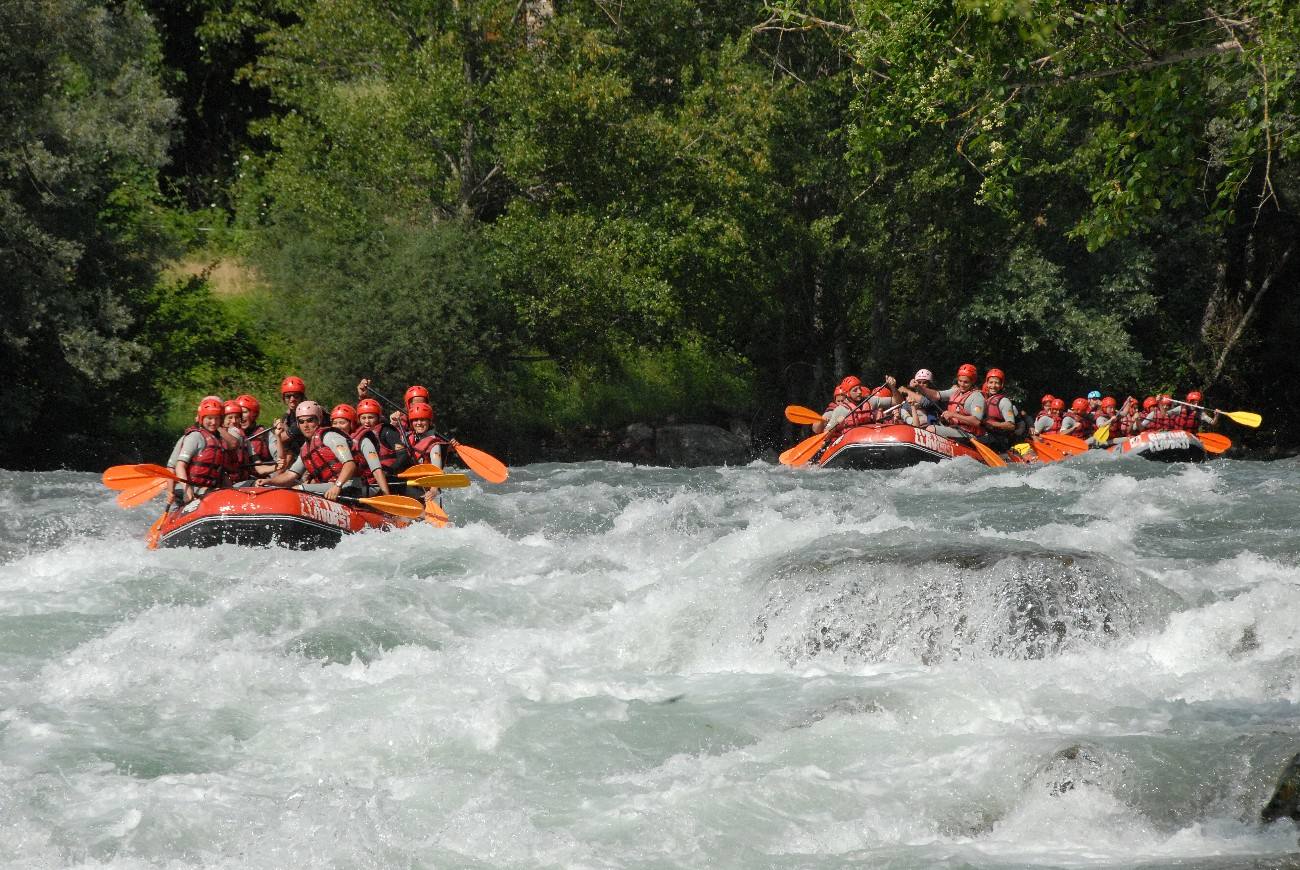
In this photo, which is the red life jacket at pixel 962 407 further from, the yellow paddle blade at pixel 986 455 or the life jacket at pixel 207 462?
the life jacket at pixel 207 462

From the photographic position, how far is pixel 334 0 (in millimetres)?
21891

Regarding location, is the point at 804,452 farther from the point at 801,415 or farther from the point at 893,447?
the point at 893,447

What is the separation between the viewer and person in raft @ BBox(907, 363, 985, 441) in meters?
17.0

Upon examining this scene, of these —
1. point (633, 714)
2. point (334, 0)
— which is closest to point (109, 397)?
point (334, 0)

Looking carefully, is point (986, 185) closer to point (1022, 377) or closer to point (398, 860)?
point (398, 860)

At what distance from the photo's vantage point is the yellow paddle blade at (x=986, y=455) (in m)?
17.2

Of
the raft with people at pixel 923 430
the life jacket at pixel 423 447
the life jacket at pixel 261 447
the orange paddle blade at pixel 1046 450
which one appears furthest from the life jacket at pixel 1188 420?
the life jacket at pixel 261 447

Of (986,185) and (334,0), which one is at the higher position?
(334,0)

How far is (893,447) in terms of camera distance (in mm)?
16609

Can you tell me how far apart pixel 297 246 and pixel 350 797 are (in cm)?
1639

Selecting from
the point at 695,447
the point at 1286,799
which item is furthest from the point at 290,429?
the point at 695,447

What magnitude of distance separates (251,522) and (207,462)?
42.5 inches

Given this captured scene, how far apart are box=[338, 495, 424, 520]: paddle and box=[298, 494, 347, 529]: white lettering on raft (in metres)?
0.21

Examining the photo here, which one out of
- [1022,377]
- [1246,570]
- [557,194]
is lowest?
[1022,377]
